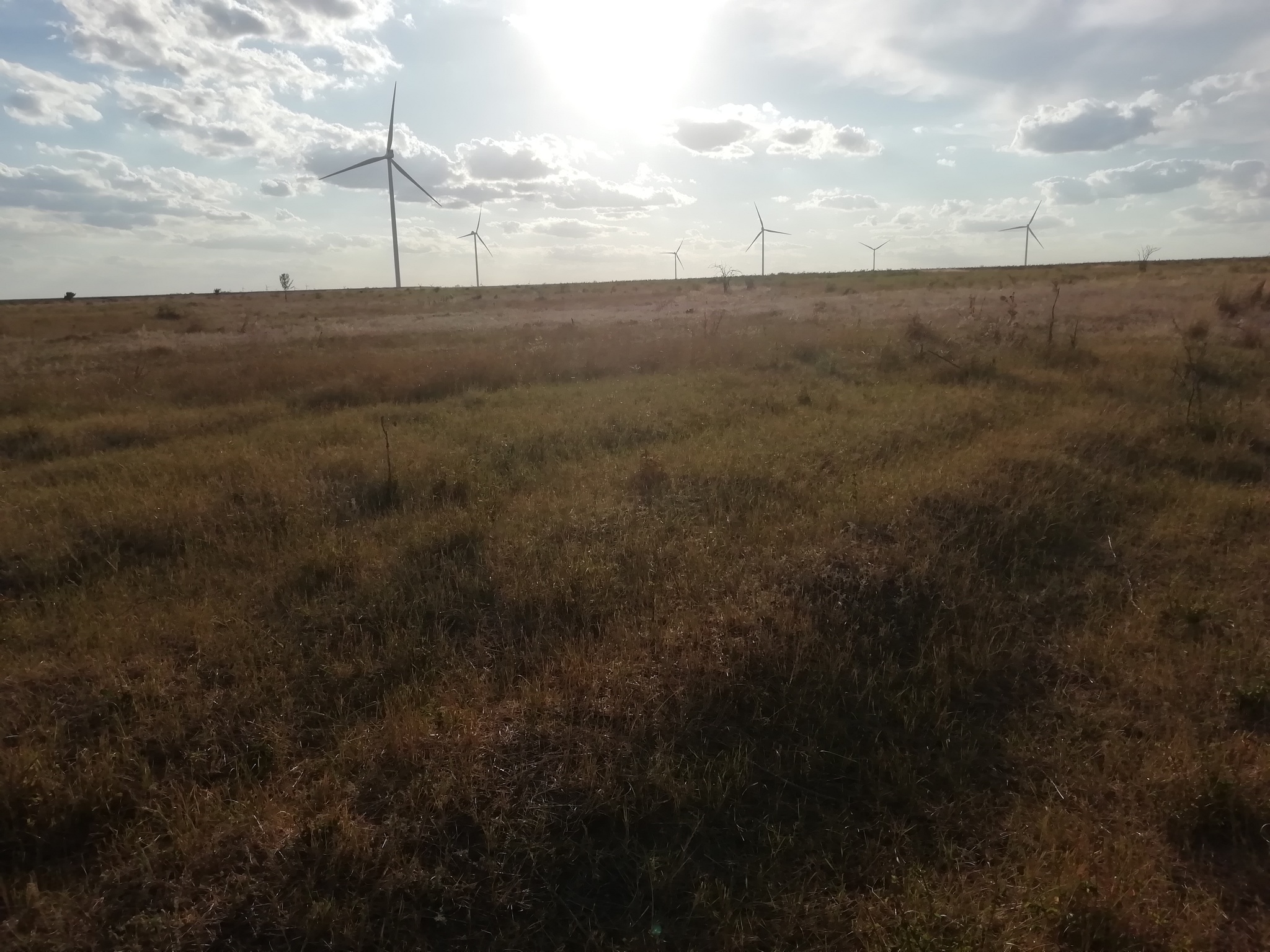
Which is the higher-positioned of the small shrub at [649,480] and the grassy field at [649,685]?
the small shrub at [649,480]

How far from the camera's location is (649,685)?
4.68m

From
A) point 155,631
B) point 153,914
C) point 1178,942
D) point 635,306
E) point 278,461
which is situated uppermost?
point 635,306

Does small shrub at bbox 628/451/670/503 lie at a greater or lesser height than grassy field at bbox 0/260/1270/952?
greater

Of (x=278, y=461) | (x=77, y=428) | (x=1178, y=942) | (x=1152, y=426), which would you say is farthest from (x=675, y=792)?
(x=77, y=428)

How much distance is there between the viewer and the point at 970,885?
3568 mm

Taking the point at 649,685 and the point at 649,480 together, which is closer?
the point at 649,685

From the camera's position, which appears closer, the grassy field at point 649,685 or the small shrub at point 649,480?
the grassy field at point 649,685

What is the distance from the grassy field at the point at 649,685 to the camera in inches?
136

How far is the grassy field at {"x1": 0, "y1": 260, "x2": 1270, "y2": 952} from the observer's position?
3.46 meters

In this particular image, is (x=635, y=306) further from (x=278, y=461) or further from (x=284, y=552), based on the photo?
(x=284, y=552)

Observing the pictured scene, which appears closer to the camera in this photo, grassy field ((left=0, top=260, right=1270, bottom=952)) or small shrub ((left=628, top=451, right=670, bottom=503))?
grassy field ((left=0, top=260, right=1270, bottom=952))

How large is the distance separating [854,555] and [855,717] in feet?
5.80

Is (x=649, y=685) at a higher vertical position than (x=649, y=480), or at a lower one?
lower

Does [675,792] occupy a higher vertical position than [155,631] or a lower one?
lower
